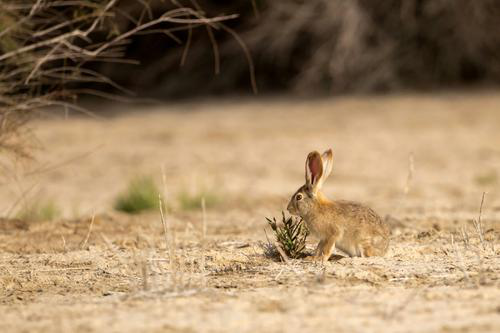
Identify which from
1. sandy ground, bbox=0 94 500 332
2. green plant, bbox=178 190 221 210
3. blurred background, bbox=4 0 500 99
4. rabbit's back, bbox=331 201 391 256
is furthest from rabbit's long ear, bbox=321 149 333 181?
blurred background, bbox=4 0 500 99

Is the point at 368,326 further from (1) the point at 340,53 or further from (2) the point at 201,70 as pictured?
(2) the point at 201,70

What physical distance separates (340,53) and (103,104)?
4585 millimetres

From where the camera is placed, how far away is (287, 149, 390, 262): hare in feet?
17.7

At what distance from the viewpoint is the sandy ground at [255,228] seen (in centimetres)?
427

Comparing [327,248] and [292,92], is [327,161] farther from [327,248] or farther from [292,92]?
[292,92]

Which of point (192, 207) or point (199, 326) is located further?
point (192, 207)

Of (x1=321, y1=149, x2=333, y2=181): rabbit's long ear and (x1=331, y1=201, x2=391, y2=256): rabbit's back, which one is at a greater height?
(x1=321, y1=149, x2=333, y2=181): rabbit's long ear

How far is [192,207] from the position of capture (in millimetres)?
8688

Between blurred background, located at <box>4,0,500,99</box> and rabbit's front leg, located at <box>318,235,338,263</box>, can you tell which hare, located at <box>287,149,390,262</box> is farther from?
blurred background, located at <box>4,0,500,99</box>

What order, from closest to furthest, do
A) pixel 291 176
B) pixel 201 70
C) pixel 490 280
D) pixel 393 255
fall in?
pixel 490 280 → pixel 393 255 → pixel 291 176 → pixel 201 70

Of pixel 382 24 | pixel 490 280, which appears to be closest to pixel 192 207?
pixel 490 280

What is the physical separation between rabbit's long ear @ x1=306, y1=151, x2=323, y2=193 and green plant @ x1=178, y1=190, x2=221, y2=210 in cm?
319

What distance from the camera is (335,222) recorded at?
5406 mm

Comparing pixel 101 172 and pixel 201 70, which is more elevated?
pixel 201 70
